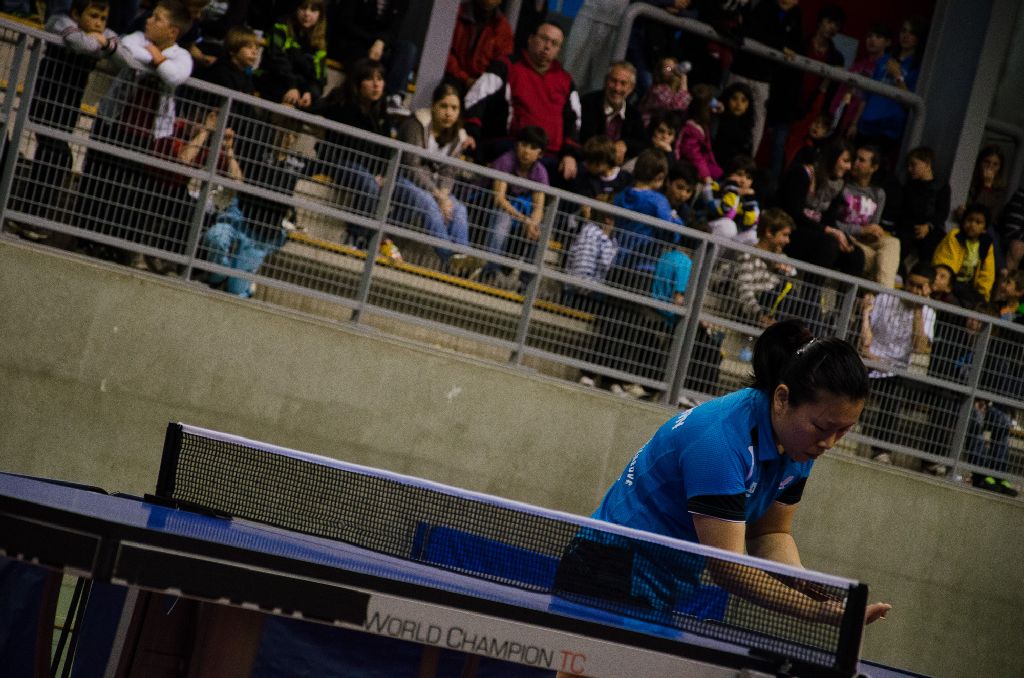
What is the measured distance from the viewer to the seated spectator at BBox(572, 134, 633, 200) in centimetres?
916

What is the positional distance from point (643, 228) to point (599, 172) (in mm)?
1068

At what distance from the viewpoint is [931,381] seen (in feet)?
29.1

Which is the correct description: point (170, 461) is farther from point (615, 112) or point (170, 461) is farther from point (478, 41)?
point (478, 41)

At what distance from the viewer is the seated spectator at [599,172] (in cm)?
916

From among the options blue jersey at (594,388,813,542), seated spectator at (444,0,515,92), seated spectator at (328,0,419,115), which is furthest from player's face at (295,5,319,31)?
blue jersey at (594,388,813,542)

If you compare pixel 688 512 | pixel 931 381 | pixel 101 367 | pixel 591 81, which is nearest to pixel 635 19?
pixel 591 81

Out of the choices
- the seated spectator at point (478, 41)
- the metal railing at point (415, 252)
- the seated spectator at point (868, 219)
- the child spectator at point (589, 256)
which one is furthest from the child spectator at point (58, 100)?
the seated spectator at point (868, 219)

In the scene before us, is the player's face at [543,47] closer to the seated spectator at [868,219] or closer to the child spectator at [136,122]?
the seated spectator at [868,219]

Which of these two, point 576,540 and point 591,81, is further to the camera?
point 591,81

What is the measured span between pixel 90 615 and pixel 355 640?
3.53 ft

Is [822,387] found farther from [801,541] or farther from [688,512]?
[801,541]

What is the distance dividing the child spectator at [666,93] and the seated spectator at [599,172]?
1.35 metres

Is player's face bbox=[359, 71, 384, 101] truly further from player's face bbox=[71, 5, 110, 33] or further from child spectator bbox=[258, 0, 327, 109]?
player's face bbox=[71, 5, 110, 33]

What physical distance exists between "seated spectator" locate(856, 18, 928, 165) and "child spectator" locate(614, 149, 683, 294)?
5230 millimetres
